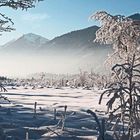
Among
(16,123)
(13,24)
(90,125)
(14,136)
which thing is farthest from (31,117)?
(13,24)

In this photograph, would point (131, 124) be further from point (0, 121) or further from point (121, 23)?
point (0, 121)

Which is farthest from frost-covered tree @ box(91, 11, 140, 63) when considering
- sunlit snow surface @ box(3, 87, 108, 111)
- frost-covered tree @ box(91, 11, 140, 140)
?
sunlit snow surface @ box(3, 87, 108, 111)

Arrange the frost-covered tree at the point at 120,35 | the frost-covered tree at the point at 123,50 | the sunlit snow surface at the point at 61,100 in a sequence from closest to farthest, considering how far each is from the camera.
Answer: the frost-covered tree at the point at 123,50 → the frost-covered tree at the point at 120,35 → the sunlit snow surface at the point at 61,100

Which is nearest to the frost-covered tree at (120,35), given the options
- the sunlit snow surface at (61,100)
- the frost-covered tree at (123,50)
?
the frost-covered tree at (123,50)

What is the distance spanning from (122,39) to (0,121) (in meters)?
19.2

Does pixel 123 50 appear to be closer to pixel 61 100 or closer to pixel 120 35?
pixel 120 35

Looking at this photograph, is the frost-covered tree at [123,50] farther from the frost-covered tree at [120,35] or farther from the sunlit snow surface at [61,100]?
the sunlit snow surface at [61,100]

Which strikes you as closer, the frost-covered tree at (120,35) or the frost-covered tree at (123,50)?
the frost-covered tree at (123,50)

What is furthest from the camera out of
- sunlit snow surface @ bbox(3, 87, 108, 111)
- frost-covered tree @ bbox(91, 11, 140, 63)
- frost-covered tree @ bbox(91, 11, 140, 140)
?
sunlit snow surface @ bbox(3, 87, 108, 111)

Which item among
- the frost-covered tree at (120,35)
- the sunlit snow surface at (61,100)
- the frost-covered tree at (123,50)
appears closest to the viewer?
the frost-covered tree at (123,50)

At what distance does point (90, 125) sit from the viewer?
31500mm

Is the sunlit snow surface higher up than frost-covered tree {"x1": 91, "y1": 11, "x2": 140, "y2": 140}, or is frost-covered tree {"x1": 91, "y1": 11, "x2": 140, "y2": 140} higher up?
frost-covered tree {"x1": 91, "y1": 11, "x2": 140, "y2": 140}

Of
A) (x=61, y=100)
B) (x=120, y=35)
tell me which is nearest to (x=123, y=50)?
(x=120, y=35)

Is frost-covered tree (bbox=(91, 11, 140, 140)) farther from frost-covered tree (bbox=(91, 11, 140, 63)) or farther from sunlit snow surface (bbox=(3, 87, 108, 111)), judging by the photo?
sunlit snow surface (bbox=(3, 87, 108, 111))
